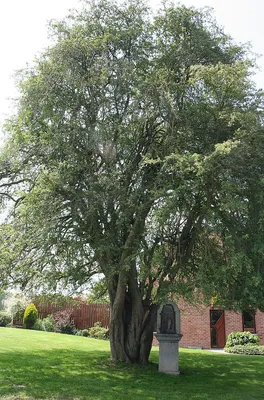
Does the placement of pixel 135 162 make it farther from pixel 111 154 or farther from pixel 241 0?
pixel 241 0

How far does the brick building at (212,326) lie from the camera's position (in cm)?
2328

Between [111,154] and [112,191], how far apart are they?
175 cm

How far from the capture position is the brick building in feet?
76.4

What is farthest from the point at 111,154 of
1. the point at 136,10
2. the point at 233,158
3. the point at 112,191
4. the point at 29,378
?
the point at 29,378

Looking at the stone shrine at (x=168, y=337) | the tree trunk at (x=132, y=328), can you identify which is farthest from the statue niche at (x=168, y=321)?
the tree trunk at (x=132, y=328)

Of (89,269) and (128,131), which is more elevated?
(128,131)

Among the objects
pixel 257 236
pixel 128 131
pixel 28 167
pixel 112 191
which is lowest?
pixel 257 236

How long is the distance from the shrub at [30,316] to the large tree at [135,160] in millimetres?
14224

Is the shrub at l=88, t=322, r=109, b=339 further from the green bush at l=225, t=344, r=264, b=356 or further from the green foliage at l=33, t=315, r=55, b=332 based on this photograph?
the green bush at l=225, t=344, r=264, b=356

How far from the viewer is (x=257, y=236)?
9.16 meters

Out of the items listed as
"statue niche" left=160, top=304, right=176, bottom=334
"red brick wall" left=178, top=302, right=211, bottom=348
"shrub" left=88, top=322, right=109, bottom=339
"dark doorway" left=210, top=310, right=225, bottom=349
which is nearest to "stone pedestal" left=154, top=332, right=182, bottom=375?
"statue niche" left=160, top=304, right=176, bottom=334

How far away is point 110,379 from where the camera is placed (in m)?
10.7

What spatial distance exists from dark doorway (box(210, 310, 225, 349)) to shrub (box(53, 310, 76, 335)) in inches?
333

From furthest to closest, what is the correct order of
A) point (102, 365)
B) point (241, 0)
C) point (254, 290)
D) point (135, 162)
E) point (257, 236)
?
1. point (102, 365)
2. point (135, 162)
3. point (241, 0)
4. point (254, 290)
5. point (257, 236)
